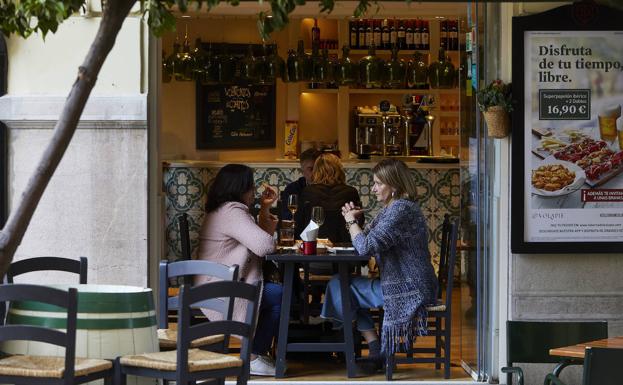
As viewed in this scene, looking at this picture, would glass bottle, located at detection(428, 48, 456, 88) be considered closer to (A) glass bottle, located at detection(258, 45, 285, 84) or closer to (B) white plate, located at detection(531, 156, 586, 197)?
(A) glass bottle, located at detection(258, 45, 285, 84)

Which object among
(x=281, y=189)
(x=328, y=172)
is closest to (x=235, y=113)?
(x=281, y=189)

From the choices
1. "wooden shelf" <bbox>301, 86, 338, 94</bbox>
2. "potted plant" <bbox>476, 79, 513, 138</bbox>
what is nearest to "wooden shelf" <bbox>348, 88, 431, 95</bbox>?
"wooden shelf" <bbox>301, 86, 338, 94</bbox>

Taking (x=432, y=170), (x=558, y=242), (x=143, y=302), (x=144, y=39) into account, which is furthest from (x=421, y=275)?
(x=432, y=170)

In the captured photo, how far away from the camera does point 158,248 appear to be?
7977 millimetres

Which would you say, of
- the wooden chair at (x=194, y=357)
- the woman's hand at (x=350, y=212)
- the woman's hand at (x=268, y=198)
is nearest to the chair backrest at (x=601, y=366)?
the wooden chair at (x=194, y=357)

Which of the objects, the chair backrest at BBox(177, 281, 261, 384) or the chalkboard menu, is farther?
the chalkboard menu

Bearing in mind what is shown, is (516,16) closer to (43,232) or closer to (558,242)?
(558,242)

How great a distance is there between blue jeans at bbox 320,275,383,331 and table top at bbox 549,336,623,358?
7.86 ft

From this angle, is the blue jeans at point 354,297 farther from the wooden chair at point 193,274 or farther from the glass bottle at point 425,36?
the glass bottle at point 425,36

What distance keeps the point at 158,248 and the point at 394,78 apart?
5.32m

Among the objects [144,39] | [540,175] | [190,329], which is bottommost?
[190,329]

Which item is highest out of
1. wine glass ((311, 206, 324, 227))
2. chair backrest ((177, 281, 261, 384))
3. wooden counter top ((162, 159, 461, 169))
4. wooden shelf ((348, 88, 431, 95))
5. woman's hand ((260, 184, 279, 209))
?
wooden shelf ((348, 88, 431, 95))

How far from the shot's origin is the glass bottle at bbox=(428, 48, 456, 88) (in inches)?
504

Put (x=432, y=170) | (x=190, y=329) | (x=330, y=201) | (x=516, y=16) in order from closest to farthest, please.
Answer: (x=190, y=329) → (x=516, y=16) → (x=330, y=201) → (x=432, y=170)
